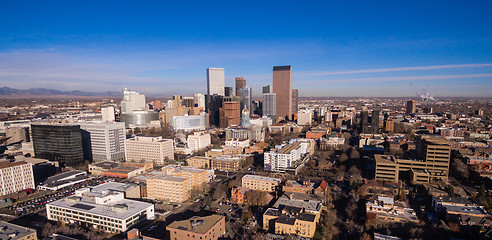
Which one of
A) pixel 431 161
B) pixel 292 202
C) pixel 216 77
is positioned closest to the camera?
pixel 292 202

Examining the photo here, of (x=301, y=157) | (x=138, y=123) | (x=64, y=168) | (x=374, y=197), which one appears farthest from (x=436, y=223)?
(x=138, y=123)

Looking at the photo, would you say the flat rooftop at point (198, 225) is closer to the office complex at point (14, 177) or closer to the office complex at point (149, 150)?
the office complex at point (14, 177)

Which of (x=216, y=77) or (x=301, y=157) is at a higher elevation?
(x=216, y=77)

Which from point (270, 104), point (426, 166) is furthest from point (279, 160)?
point (270, 104)

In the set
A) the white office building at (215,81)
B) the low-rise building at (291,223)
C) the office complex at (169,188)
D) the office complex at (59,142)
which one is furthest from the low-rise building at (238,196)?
the white office building at (215,81)

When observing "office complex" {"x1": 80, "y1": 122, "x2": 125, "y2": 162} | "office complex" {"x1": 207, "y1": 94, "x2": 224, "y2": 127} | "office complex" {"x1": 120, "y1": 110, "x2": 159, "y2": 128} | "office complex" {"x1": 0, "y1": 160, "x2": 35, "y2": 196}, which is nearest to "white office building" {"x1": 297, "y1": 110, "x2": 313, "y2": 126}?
"office complex" {"x1": 207, "y1": 94, "x2": 224, "y2": 127}

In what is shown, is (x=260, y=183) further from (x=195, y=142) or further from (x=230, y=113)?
(x=230, y=113)

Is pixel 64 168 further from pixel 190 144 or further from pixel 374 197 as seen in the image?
pixel 374 197
